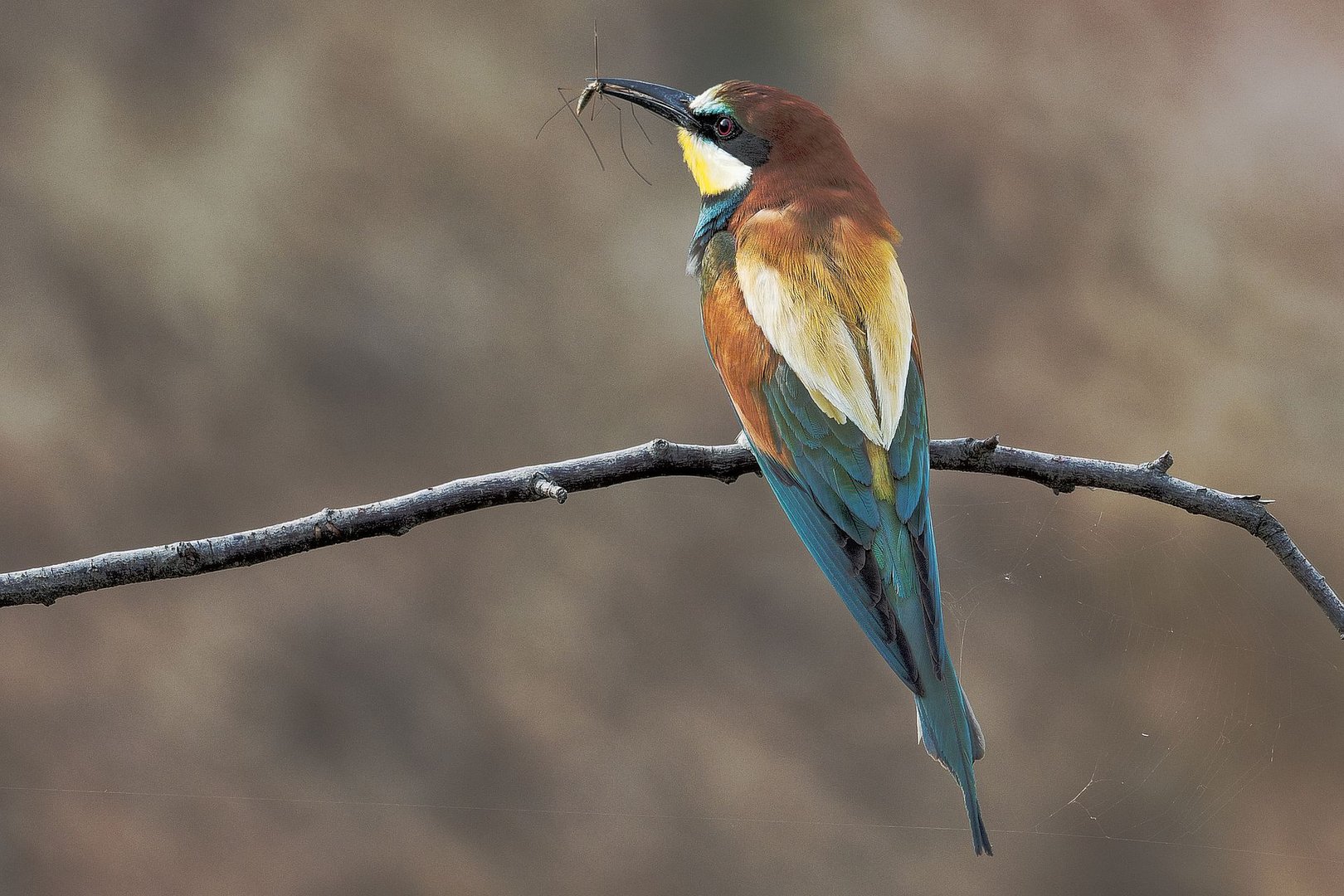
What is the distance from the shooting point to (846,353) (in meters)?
0.87

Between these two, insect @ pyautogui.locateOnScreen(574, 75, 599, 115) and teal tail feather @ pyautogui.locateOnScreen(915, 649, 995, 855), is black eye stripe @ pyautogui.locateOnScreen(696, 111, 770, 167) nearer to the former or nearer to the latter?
insect @ pyautogui.locateOnScreen(574, 75, 599, 115)

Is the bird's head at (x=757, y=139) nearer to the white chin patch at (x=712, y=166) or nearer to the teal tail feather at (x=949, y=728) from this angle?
the white chin patch at (x=712, y=166)

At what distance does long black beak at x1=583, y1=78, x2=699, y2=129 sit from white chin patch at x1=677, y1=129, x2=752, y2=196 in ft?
0.05

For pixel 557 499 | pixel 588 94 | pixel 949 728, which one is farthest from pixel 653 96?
pixel 949 728

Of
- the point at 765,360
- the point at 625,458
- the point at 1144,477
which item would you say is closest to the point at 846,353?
the point at 765,360

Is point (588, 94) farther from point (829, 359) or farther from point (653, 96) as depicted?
point (829, 359)

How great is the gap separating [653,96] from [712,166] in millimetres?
119

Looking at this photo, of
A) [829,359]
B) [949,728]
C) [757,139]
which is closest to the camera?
[949,728]

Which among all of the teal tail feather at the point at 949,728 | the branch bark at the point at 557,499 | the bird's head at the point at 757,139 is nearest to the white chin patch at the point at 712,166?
the bird's head at the point at 757,139

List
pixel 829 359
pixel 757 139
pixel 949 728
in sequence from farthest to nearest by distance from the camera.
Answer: pixel 757 139 → pixel 829 359 → pixel 949 728

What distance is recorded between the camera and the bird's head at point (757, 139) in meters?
0.97

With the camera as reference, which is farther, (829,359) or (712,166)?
(712,166)

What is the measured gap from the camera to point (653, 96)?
3.52ft

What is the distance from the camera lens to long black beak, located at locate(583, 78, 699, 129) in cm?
104
